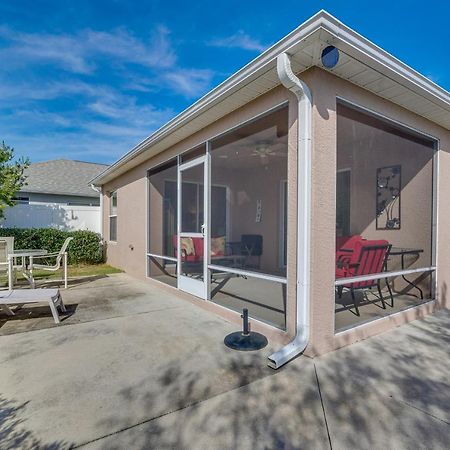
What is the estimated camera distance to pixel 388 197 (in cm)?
544

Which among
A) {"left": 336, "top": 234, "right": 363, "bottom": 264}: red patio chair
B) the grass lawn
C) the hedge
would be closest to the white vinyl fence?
the hedge

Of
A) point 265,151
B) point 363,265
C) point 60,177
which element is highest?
point 60,177

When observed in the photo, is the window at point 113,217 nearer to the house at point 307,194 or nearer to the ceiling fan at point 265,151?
the house at point 307,194

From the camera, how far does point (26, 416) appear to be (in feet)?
6.91

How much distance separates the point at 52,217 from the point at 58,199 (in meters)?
4.73

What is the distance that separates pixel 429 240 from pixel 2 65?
9.84m

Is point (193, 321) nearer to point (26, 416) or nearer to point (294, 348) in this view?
point (294, 348)

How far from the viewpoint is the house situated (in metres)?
3.08

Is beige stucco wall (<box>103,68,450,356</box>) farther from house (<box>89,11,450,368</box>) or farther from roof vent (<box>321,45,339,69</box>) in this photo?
roof vent (<box>321,45,339,69</box>)

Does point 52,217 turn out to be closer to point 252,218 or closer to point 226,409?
point 252,218

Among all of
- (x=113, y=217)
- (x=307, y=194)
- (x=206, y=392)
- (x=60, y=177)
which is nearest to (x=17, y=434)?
(x=206, y=392)

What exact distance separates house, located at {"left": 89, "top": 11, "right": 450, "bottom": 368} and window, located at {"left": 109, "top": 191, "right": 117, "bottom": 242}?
2.29m

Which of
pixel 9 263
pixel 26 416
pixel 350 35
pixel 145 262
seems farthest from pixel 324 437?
pixel 145 262

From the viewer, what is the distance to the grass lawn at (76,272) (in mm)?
7636
